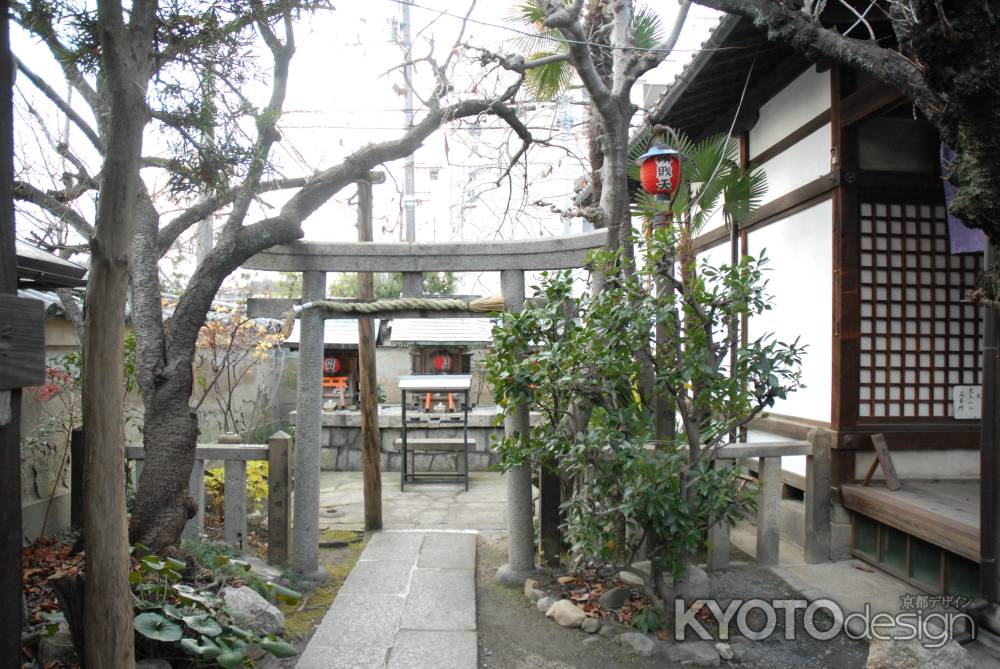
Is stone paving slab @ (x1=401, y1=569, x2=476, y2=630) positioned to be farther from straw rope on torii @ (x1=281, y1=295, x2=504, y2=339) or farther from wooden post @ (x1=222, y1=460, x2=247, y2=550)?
straw rope on torii @ (x1=281, y1=295, x2=504, y2=339)

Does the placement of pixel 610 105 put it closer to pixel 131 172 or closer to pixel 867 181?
pixel 867 181

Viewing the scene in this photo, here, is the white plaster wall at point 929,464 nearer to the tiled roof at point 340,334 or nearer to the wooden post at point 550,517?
the wooden post at point 550,517

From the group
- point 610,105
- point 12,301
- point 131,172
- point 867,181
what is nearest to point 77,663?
point 12,301

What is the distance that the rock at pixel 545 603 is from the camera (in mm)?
5156

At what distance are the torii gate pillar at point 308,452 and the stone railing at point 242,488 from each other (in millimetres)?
117

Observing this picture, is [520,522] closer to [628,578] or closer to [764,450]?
[628,578]

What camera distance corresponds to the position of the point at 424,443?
11062 mm

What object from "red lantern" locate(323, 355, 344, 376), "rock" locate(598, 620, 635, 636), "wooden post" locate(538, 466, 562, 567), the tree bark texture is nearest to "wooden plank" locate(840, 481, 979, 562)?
"rock" locate(598, 620, 635, 636)

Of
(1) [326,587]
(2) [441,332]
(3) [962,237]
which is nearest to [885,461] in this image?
(3) [962,237]

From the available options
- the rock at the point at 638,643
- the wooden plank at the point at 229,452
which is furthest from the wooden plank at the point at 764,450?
the wooden plank at the point at 229,452

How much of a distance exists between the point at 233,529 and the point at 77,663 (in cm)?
241

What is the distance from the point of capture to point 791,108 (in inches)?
275

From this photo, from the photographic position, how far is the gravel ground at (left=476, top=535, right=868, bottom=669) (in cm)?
424

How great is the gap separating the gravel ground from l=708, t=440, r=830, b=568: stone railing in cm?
26
